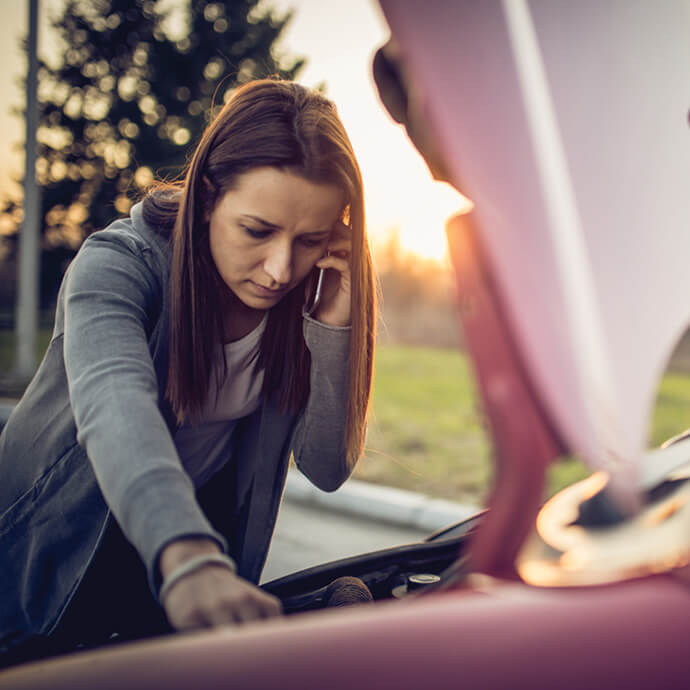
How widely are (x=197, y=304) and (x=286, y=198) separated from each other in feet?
0.92

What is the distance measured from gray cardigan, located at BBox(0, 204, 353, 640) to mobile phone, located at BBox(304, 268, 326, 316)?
5cm

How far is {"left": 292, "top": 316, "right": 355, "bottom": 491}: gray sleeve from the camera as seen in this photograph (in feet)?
4.87

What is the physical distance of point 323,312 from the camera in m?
1.53

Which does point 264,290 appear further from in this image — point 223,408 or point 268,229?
point 223,408

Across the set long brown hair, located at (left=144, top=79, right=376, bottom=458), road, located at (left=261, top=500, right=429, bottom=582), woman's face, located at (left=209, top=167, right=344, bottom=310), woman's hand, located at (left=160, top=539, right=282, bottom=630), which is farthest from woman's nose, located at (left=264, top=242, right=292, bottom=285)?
road, located at (left=261, top=500, right=429, bottom=582)

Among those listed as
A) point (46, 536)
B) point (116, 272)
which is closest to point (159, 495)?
point (116, 272)

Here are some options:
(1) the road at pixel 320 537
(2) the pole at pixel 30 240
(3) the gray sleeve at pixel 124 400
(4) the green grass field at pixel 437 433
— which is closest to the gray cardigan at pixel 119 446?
(3) the gray sleeve at pixel 124 400

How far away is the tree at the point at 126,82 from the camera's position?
35.7ft

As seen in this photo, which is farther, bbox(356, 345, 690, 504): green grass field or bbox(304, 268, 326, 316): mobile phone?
bbox(356, 345, 690, 504): green grass field

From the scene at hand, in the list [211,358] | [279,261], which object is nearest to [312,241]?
[279,261]

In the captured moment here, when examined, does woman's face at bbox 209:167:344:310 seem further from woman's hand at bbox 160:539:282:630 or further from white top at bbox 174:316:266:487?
woman's hand at bbox 160:539:282:630

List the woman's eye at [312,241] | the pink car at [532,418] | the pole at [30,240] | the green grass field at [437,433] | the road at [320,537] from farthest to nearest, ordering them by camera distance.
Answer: the pole at [30,240], the green grass field at [437,433], the road at [320,537], the woman's eye at [312,241], the pink car at [532,418]

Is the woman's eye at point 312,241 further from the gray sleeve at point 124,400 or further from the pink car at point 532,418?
the pink car at point 532,418

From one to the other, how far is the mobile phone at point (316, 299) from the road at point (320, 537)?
1632 mm
